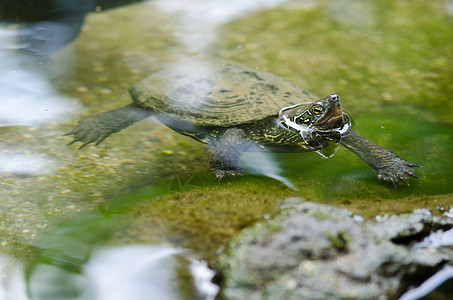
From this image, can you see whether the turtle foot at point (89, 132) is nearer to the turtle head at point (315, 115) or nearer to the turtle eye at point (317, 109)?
the turtle head at point (315, 115)

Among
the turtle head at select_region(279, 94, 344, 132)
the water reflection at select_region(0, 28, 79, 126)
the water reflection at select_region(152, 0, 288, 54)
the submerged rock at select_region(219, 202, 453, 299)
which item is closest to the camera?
the submerged rock at select_region(219, 202, 453, 299)

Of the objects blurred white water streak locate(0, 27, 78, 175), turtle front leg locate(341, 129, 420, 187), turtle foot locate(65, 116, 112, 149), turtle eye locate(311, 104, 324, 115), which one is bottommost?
turtle front leg locate(341, 129, 420, 187)

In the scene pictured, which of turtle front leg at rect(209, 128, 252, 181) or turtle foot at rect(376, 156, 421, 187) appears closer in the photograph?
turtle foot at rect(376, 156, 421, 187)

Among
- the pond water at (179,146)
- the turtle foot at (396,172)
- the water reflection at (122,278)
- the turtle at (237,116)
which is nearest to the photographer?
the water reflection at (122,278)

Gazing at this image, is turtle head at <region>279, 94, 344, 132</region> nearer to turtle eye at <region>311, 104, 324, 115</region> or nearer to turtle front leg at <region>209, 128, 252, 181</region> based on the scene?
turtle eye at <region>311, 104, 324, 115</region>

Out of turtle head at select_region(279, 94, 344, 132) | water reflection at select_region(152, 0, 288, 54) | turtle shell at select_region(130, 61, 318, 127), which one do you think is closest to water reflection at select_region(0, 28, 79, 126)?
turtle shell at select_region(130, 61, 318, 127)

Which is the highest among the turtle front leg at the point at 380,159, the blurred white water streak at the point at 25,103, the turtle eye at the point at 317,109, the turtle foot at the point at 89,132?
the turtle eye at the point at 317,109

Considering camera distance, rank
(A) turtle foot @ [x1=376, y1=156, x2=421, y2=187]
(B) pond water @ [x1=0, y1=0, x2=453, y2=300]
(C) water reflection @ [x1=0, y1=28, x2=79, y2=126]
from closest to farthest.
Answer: (B) pond water @ [x1=0, y1=0, x2=453, y2=300] < (A) turtle foot @ [x1=376, y1=156, x2=421, y2=187] < (C) water reflection @ [x1=0, y1=28, x2=79, y2=126]

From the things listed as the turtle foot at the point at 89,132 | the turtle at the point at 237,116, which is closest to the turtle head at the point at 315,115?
the turtle at the point at 237,116
